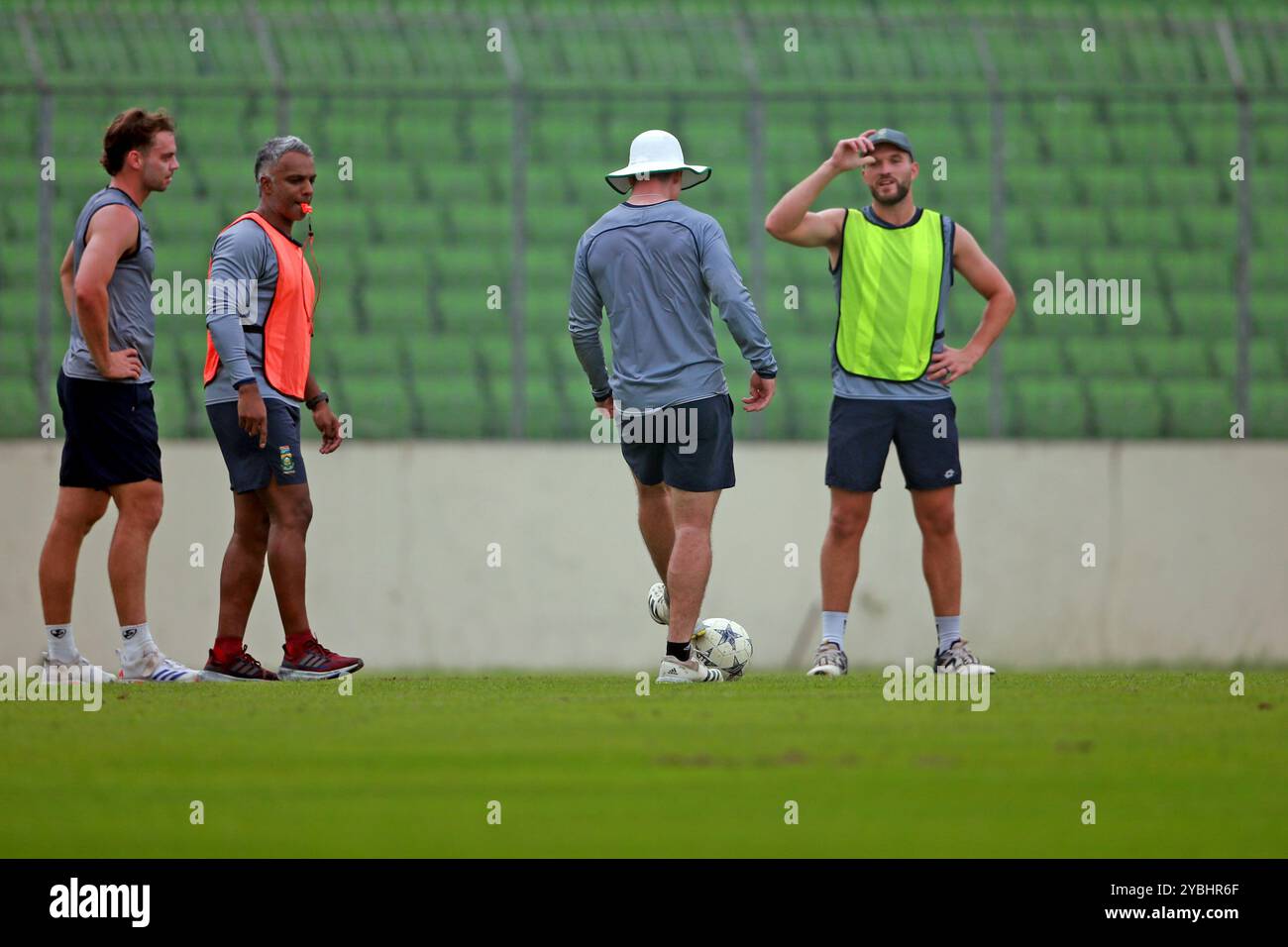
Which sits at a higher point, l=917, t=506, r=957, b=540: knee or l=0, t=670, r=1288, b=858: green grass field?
l=917, t=506, r=957, b=540: knee

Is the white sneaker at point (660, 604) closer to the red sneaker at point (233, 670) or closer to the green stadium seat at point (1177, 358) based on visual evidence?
the red sneaker at point (233, 670)

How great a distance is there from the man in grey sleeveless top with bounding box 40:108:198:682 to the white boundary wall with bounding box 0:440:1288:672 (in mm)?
2900

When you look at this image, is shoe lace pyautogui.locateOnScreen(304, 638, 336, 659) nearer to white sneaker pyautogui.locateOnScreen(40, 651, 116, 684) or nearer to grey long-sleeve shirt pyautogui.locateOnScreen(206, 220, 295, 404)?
white sneaker pyautogui.locateOnScreen(40, 651, 116, 684)

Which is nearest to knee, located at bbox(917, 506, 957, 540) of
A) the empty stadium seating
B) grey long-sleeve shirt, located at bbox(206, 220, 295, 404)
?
grey long-sleeve shirt, located at bbox(206, 220, 295, 404)

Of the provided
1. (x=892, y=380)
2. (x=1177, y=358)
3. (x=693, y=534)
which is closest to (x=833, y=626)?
(x=693, y=534)

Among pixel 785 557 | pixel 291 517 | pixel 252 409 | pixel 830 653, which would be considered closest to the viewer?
pixel 252 409

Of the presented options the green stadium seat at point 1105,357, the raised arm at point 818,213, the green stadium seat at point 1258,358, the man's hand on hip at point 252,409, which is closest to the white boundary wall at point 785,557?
the green stadium seat at point 1258,358

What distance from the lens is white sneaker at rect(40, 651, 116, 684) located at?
6109 mm

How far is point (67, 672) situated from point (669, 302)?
2.32 metres

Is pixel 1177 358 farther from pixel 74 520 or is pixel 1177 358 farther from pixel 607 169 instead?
pixel 74 520

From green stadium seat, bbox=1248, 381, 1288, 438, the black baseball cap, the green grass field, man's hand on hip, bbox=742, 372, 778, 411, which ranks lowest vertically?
the green grass field

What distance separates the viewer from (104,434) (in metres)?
6.16

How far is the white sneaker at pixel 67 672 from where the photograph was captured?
611 centimetres

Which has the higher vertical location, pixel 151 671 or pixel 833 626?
pixel 833 626
